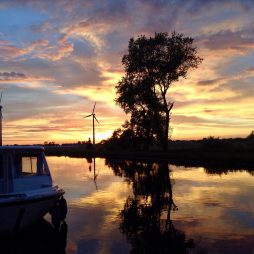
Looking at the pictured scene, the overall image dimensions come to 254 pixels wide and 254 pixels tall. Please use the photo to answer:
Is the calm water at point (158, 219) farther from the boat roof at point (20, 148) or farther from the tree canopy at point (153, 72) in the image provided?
Result: the tree canopy at point (153, 72)

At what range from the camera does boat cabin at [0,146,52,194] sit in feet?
61.5

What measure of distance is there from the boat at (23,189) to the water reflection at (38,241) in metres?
0.45

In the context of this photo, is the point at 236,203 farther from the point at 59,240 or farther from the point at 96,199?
the point at 59,240

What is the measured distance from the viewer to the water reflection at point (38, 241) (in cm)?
1510

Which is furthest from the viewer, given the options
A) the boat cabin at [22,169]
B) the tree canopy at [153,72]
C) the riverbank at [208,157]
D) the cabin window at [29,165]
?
the tree canopy at [153,72]

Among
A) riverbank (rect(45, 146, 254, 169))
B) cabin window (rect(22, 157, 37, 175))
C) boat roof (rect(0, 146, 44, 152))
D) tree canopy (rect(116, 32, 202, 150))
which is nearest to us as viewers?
boat roof (rect(0, 146, 44, 152))

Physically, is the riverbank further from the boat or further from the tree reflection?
the boat

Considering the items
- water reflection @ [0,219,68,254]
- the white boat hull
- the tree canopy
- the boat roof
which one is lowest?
water reflection @ [0,219,68,254]

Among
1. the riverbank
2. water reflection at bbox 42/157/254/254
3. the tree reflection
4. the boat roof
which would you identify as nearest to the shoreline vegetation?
the riverbank

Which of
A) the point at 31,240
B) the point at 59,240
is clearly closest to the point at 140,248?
the point at 59,240

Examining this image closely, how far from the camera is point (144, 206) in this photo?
23047mm

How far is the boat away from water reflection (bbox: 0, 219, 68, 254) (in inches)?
17.6

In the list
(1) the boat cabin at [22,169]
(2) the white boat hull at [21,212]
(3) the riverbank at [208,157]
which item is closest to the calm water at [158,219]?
(2) the white boat hull at [21,212]

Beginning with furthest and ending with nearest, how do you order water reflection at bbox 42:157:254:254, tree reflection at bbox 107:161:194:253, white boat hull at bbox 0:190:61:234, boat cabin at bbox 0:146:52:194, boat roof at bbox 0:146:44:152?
boat roof at bbox 0:146:44:152 < boat cabin at bbox 0:146:52:194 < white boat hull at bbox 0:190:61:234 < water reflection at bbox 42:157:254:254 < tree reflection at bbox 107:161:194:253
